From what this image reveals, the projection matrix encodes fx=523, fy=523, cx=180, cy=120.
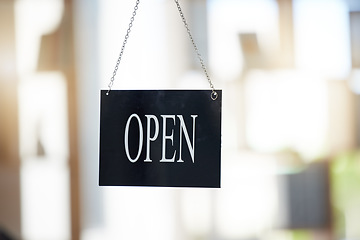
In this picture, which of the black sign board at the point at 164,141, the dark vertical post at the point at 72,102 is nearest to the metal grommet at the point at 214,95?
the black sign board at the point at 164,141

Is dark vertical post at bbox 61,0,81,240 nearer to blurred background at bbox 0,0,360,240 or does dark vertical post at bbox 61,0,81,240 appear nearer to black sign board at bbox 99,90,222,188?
blurred background at bbox 0,0,360,240

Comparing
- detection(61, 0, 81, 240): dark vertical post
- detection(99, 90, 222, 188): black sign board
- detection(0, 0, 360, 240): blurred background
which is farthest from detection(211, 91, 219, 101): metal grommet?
detection(61, 0, 81, 240): dark vertical post

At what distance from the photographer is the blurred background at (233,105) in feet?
6.98

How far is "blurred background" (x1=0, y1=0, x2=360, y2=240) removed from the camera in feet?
6.98

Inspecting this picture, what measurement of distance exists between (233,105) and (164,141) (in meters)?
1.51

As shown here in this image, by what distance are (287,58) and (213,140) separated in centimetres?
155

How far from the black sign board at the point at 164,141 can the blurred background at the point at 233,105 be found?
1.45m

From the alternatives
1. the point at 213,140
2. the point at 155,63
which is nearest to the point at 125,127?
the point at 213,140

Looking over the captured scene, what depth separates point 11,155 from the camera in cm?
225

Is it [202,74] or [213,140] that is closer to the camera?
[213,140]

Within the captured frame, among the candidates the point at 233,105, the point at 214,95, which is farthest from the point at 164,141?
the point at 233,105

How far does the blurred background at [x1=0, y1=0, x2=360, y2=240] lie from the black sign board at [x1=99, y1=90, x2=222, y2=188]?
1.45m

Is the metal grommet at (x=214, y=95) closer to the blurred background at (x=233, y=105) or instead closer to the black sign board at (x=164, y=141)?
the black sign board at (x=164, y=141)

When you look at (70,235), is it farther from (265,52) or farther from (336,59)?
(336,59)
